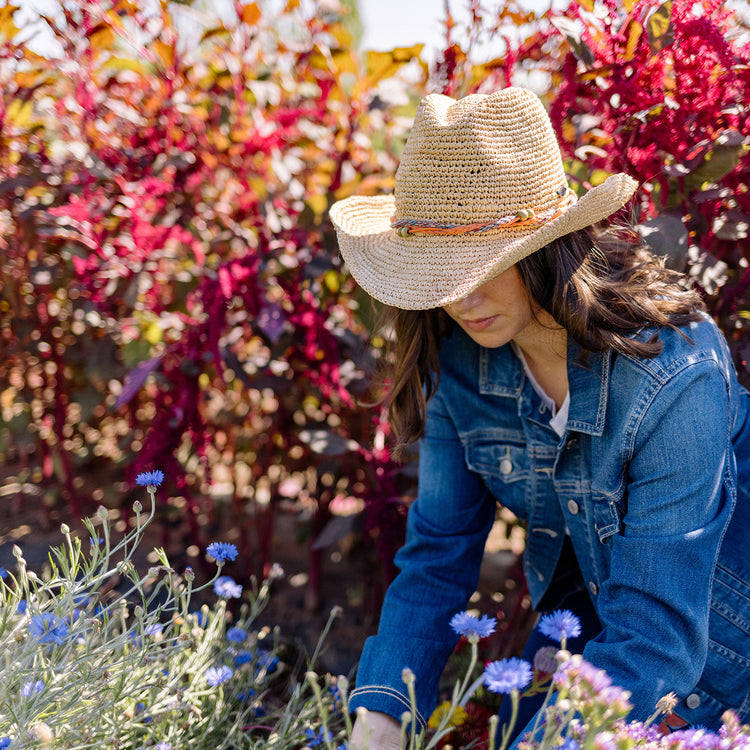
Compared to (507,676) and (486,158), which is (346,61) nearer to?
(486,158)

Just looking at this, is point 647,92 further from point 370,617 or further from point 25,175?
point 25,175

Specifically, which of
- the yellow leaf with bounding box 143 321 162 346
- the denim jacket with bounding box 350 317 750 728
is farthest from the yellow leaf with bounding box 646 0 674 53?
the yellow leaf with bounding box 143 321 162 346

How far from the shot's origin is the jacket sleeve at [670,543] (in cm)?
100

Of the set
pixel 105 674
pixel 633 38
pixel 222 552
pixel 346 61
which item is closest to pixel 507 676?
pixel 222 552

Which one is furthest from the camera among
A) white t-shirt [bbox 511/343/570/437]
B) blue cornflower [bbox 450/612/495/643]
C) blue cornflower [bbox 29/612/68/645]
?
white t-shirt [bbox 511/343/570/437]

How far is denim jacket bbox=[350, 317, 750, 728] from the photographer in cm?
103

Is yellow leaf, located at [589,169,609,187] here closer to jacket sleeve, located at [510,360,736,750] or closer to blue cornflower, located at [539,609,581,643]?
jacket sleeve, located at [510,360,736,750]

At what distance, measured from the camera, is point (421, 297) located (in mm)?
1055

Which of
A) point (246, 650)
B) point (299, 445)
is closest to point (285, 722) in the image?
point (246, 650)

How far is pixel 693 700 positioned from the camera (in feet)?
3.95

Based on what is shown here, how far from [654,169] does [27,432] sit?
1.93m

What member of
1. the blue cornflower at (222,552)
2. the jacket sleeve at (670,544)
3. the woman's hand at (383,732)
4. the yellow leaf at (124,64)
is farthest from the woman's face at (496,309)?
the yellow leaf at (124,64)

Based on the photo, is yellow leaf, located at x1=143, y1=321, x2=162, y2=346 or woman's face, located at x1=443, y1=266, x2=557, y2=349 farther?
yellow leaf, located at x1=143, y1=321, x2=162, y2=346

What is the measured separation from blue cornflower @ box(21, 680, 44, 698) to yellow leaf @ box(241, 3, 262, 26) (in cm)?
154
